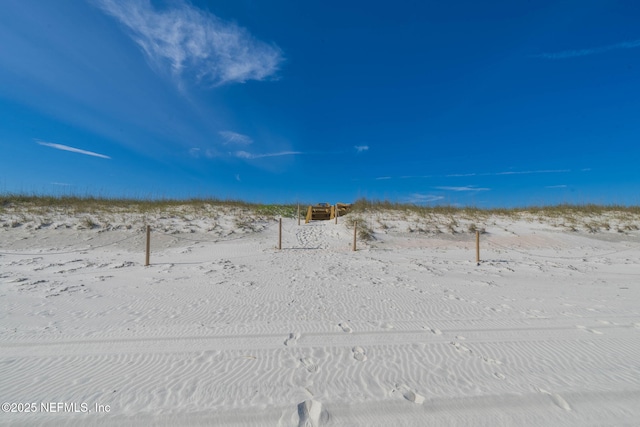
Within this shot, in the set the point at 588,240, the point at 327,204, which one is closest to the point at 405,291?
the point at 588,240

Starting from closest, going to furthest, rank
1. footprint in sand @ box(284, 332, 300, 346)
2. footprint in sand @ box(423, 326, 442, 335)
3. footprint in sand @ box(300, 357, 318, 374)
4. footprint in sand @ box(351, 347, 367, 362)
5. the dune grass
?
1. footprint in sand @ box(300, 357, 318, 374)
2. footprint in sand @ box(351, 347, 367, 362)
3. footprint in sand @ box(284, 332, 300, 346)
4. footprint in sand @ box(423, 326, 442, 335)
5. the dune grass

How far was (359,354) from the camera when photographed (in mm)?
3045

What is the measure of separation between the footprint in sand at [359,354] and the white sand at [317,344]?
0.02 meters

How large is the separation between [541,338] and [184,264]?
889 cm

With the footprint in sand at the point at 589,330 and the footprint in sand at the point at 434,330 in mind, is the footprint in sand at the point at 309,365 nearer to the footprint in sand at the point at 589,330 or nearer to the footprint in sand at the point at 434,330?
the footprint in sand at the point at 434,330

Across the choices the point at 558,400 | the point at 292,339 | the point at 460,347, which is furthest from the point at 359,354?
the point at 558,400

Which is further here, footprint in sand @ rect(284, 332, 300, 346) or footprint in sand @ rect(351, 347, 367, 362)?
footprint in sand @ rect(284, 332, 300, 346)

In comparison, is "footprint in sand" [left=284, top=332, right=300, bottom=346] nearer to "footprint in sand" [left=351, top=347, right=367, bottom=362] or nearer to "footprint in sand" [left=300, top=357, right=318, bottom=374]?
"footprint in sand" [left=300, top=357, right=318, bottom=374]

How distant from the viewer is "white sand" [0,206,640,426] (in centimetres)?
222

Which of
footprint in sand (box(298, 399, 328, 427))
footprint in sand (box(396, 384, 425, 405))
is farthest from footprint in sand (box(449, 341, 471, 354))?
footprint in sand (box(298, 399, 328, 427))

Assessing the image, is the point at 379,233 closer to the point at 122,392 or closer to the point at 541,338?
the point at 541,338

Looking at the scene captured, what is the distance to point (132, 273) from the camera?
7.05m

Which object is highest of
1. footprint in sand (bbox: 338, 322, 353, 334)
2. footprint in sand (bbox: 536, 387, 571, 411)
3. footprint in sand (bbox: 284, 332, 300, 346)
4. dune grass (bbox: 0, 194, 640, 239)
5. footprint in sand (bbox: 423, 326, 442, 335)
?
dune grass (bbox: 0, 194, 640, 239)

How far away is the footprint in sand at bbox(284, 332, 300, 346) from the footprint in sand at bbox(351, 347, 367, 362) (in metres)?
0.78
